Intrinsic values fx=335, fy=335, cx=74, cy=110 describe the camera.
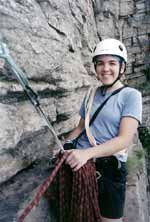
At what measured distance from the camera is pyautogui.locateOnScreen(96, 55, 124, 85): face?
11.7ft

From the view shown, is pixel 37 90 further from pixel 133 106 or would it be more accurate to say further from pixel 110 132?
pixel 133 106

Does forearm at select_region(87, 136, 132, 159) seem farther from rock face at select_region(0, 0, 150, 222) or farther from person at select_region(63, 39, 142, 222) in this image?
rock face at select_region(0, 0, 150, 222)

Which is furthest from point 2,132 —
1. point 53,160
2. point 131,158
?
point 131,158

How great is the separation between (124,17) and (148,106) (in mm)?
3528

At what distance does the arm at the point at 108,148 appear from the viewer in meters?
3.09

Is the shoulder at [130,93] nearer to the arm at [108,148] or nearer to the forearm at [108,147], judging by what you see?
the arm at [108,148]

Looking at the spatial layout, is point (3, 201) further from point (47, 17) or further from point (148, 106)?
point (148, 106)

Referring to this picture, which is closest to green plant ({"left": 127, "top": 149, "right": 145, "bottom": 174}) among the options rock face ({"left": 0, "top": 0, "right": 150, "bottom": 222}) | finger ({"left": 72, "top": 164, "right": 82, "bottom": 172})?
rock face ({"left": 0, "top": 0, "right": 150, "bottom": 222})

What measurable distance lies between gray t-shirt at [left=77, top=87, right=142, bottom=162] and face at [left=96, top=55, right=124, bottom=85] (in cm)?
23

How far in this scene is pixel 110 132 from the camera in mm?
3369

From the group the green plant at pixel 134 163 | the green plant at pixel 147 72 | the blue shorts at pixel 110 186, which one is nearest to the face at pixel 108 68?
the blue shorts at pixel 110 186

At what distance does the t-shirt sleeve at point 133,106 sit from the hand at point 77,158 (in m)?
0.55

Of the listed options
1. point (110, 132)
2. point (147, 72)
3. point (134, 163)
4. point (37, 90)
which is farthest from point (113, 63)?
point (147, 72)

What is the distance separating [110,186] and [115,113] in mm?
757
